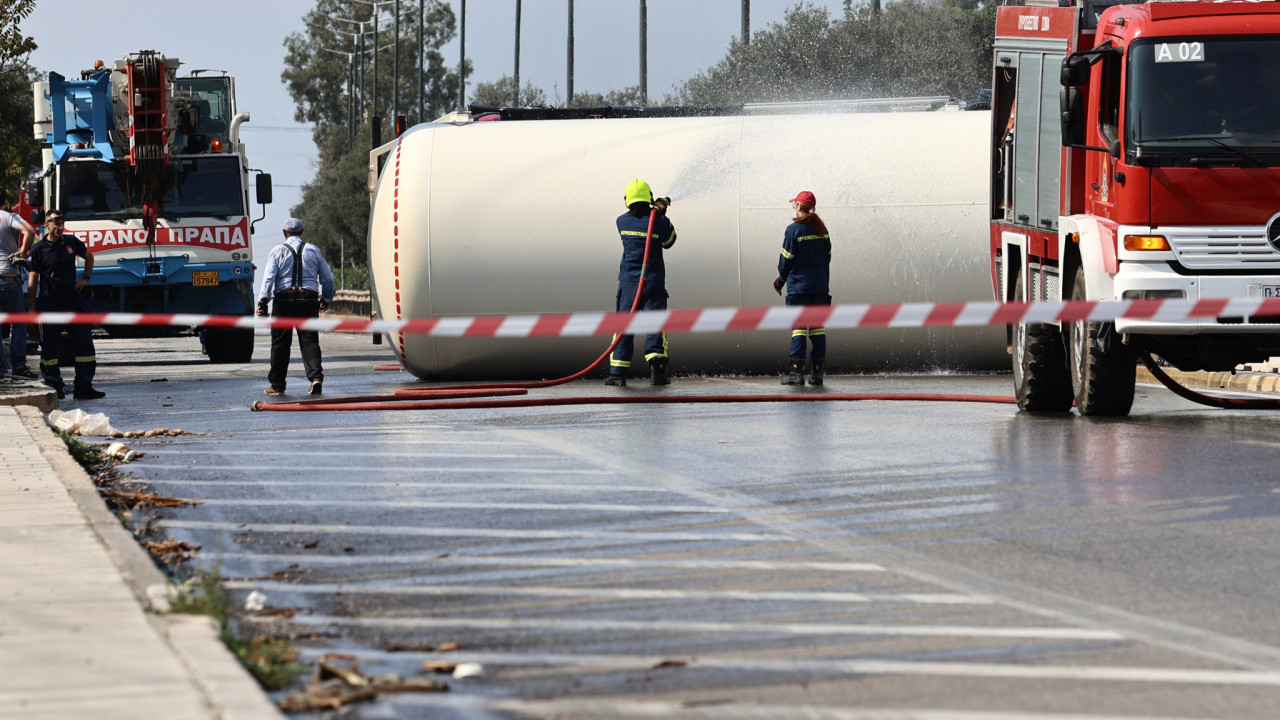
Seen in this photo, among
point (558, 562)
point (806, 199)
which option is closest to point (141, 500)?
point (558, 562)

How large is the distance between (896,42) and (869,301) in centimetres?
3811

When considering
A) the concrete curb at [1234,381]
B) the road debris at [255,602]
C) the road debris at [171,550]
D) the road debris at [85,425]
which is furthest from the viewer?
the concrete curb at [1234,381]

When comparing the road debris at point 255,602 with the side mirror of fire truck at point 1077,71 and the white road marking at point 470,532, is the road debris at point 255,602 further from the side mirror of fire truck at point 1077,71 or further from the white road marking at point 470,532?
the side mirror of fire truck at point 1077,71

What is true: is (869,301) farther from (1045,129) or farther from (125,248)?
(125,248)

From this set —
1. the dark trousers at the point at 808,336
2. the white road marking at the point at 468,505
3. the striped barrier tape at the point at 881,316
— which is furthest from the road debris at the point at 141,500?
the dark trousers at the point at 808,336

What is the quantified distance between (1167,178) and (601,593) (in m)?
6.08

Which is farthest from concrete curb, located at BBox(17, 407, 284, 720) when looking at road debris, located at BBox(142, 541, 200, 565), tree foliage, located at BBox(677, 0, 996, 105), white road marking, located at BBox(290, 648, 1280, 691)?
tree foliage, located at BBox(677, 0, 996, 105)

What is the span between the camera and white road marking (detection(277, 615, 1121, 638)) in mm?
5309

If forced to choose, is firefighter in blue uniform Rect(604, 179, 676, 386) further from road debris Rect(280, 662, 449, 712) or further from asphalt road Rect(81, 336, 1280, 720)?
road debris Rect(280, 662, 449, 712)

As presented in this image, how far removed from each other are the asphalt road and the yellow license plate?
10790 mm

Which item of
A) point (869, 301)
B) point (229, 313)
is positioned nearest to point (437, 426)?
point (869, 301)

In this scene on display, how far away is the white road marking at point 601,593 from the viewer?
5867mm

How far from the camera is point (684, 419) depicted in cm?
1262

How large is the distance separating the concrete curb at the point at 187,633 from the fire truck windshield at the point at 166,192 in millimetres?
15244
